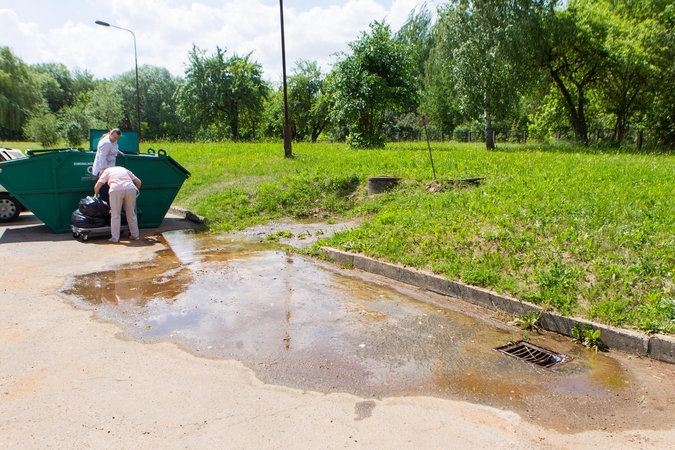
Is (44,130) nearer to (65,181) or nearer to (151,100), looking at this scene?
(151,100)

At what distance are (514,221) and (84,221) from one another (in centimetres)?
754

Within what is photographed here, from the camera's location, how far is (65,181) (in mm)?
10055

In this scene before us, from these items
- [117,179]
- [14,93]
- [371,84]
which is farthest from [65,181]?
[14,93]

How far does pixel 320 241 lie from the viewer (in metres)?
8.98

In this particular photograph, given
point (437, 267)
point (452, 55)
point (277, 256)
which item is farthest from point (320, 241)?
point (452, 55)

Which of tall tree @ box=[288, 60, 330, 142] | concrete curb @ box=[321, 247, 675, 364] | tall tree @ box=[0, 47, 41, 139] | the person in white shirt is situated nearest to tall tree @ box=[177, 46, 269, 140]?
tall tree @ box=[288, 60, 330, 142]

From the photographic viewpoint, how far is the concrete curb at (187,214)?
1180 cm

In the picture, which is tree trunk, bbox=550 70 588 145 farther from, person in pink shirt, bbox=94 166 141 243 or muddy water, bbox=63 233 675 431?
muddy water, bbox=63 233 675 431

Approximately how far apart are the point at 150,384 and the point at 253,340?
112cm

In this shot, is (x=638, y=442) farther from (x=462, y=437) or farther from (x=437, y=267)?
(x=437, y=267)

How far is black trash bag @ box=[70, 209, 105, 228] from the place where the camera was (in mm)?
9531

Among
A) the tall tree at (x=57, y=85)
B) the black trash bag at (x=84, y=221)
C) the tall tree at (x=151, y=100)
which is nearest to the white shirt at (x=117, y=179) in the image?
the black trash bag at (x=84, y=221)

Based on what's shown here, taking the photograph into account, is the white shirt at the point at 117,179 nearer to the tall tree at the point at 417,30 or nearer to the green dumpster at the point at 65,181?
the green dumpster at the point at 65,181

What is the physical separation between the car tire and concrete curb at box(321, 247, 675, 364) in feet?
26.0
